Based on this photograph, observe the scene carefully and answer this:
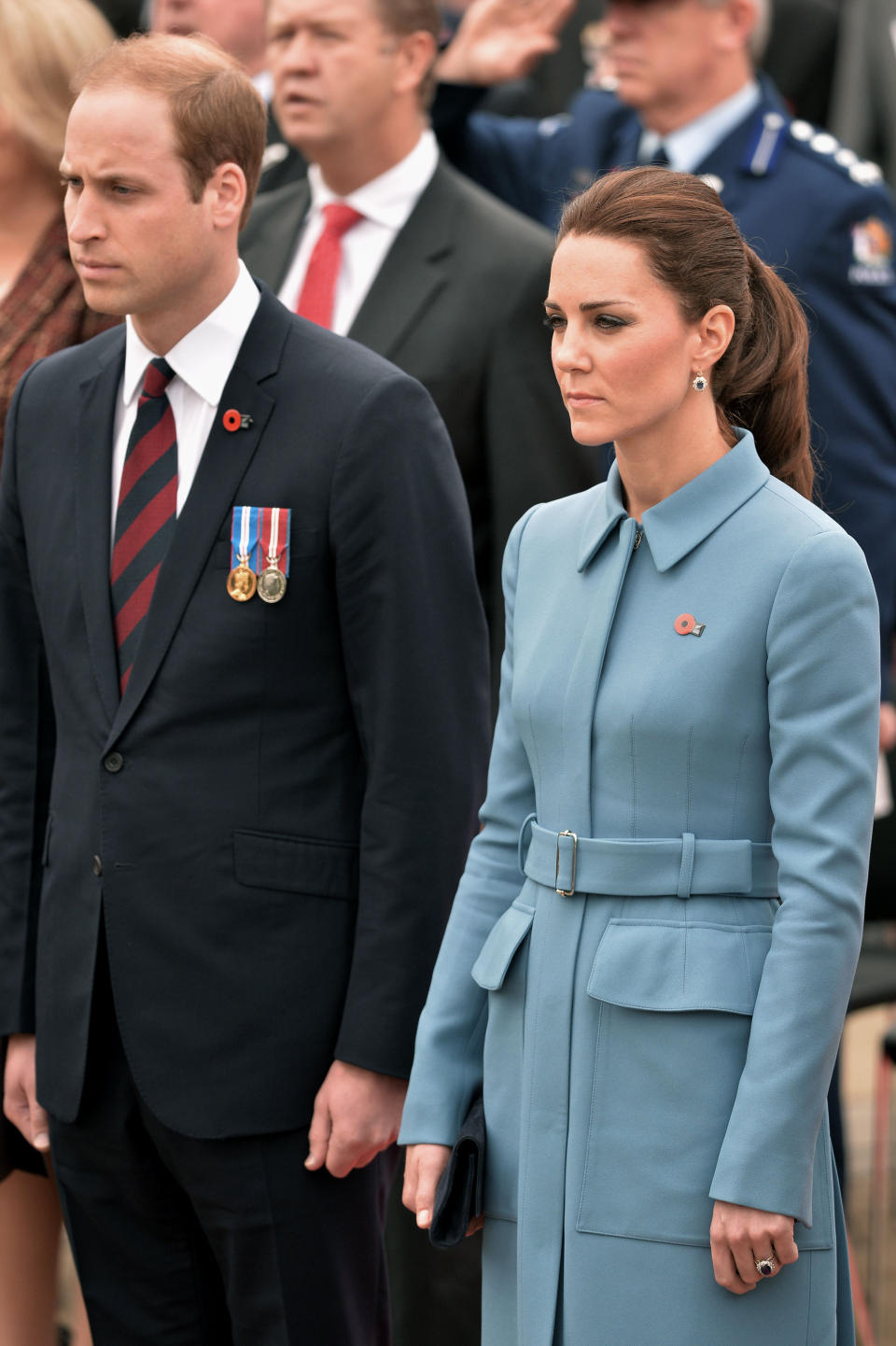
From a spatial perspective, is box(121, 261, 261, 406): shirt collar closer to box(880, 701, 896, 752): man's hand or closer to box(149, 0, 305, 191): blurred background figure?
box(880, 701, 896, 752): man's hand

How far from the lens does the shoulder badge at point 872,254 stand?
3.69 meters

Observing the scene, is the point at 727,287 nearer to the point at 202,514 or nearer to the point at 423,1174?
the point at 202,514

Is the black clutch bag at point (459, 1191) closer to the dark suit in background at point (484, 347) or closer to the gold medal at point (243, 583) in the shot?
the gold medal at point (243, 583)

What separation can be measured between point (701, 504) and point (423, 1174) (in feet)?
2.52

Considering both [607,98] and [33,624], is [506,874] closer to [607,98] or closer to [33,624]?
[33,624]

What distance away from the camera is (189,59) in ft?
7.70

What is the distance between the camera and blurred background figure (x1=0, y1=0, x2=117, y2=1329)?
2.98m

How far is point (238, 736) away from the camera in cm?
227

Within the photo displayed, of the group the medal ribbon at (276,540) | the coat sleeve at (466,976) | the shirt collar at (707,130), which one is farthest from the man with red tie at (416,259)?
the coat sleeve at (466,976)

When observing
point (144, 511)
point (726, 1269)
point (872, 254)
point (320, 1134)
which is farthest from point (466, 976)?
point (872, 254)

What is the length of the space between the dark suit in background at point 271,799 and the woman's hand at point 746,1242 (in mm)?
537

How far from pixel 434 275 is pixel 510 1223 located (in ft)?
5.95

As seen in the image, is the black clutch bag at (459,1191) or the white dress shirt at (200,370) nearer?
the black clutch bag at (459,1191)

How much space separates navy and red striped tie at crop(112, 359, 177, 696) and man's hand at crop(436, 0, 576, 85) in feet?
6.81
